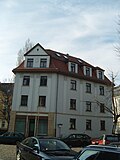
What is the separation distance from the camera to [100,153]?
556 cm

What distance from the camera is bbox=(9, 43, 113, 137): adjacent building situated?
120 ft

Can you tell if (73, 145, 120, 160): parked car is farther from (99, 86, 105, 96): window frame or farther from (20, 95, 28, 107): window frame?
(99, 86, 105, 96): window frame

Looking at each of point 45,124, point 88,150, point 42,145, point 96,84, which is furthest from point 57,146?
point 96,84

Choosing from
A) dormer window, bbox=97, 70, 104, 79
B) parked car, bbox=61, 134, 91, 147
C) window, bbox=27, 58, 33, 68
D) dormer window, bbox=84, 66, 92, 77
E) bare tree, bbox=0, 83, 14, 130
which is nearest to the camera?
parked car, bbox=61, 134, 91, 147

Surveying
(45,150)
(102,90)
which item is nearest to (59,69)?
(102,90)

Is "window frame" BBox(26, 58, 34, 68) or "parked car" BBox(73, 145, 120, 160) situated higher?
"window frame" BBox(26, 58, 34, 68)

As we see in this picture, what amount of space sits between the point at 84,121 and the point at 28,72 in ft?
36.5

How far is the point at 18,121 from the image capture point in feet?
121

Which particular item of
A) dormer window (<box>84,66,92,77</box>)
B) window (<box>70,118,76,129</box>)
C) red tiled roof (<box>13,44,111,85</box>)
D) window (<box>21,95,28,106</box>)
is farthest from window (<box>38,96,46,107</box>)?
dormer window (<box>84,66,92,77</box>)

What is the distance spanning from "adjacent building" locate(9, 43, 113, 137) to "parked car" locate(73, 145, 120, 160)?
1169 inches

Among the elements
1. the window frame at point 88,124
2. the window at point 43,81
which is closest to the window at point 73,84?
the window at point 43,81

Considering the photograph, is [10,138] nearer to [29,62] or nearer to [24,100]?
[24,100]

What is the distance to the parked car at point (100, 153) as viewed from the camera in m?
5.21

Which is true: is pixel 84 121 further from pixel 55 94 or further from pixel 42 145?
pixel 42 145
